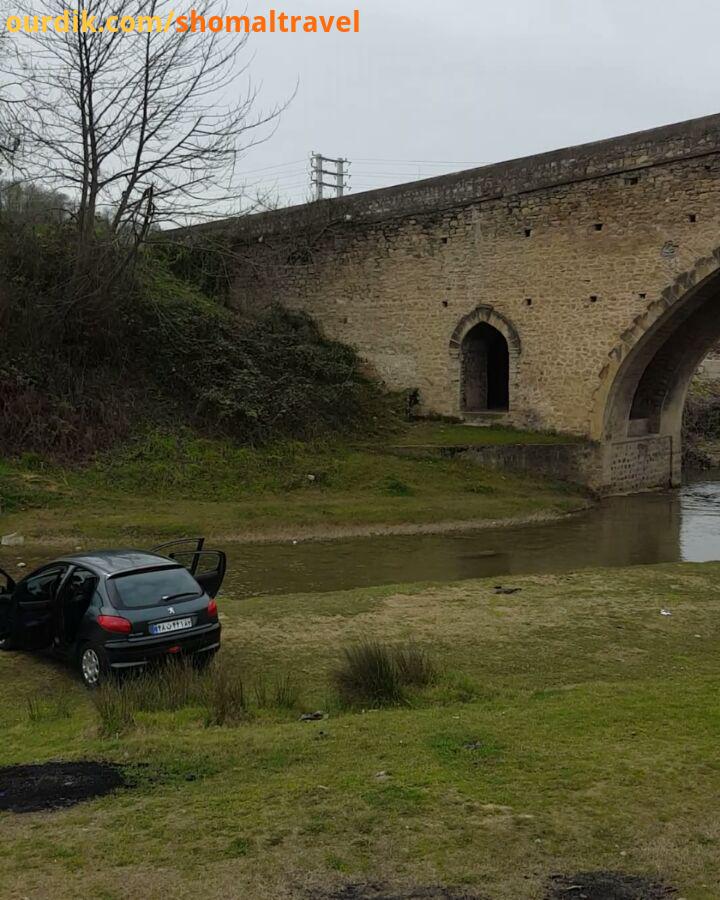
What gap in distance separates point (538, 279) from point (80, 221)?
10.9m

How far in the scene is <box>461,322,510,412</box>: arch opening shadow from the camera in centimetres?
2456

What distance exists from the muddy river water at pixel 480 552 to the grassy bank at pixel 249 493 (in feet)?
2.48

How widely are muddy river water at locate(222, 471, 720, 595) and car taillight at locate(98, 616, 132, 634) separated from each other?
16.6 feet

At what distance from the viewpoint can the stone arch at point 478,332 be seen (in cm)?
2291

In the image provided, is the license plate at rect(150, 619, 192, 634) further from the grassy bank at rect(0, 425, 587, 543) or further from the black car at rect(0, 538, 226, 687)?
the grassy bank at rect(0, 425, 587, 543)

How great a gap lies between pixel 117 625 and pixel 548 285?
55.5ft

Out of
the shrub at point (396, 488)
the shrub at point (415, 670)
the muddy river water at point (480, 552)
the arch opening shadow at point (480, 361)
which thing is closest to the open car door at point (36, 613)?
the shrub at point (415, 670)

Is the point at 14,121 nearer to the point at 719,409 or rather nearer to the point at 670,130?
the point at 670,130

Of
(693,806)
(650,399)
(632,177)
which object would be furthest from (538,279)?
(693,806)

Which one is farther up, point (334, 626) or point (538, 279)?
point (538, 279)

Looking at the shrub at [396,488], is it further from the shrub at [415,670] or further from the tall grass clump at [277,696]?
the tall grass clump at [277,696]

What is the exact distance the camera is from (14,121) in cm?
1927

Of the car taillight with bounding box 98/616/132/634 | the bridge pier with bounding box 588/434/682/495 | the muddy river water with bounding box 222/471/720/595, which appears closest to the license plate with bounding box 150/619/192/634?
the car taillight with bounding box 98/616/132/634

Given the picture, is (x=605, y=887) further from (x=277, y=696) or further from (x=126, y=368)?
(x=126, y=368)
